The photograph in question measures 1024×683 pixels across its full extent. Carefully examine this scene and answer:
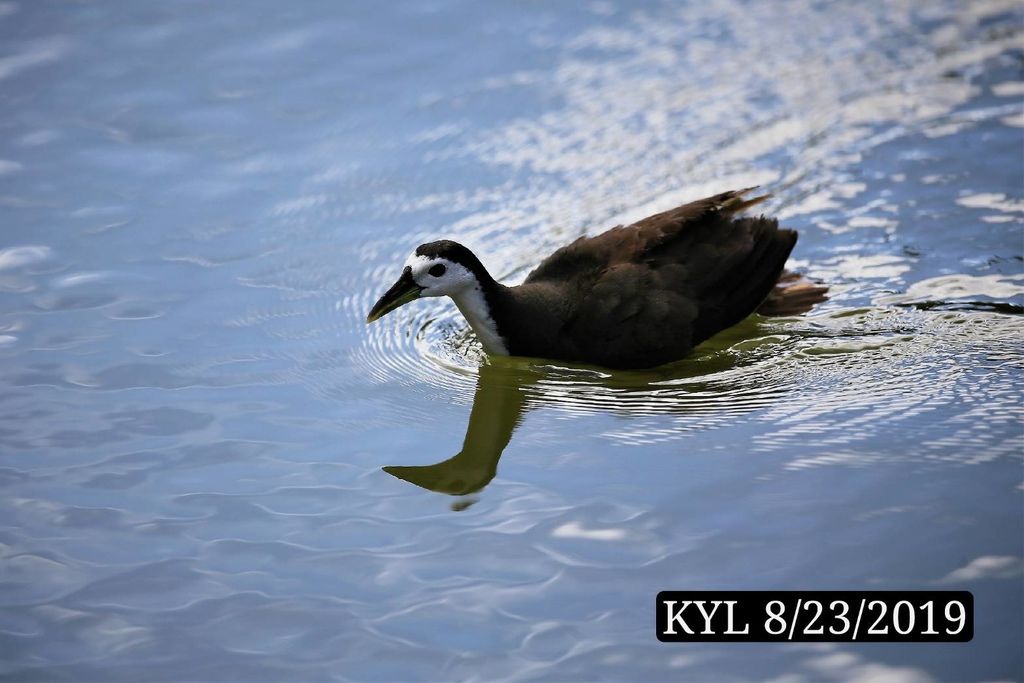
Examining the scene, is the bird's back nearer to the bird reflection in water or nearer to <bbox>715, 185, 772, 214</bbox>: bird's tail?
<bbox>715, 185, 772, 214</bbox>: bird's tail

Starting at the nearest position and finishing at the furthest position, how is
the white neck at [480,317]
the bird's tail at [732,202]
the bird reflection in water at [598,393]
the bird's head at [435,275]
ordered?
1. the bird reflection in water at [598,393]
2. the bird's head at [435,275]
3. the white neck at [480,317]
4. the bird's tail at [732,202]

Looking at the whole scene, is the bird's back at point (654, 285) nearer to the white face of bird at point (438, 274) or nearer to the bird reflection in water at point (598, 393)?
the bird reflection in water at point (598, 393)

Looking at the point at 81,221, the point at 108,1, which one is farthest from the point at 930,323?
the point at 108,1

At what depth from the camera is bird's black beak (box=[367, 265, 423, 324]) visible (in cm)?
674

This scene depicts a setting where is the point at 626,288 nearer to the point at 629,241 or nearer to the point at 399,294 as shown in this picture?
the point at 629,241

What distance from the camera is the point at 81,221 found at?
816 cm

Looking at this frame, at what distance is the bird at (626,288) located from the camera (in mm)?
6742

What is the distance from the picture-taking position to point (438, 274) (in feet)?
22.1

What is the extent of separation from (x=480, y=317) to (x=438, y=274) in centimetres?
34

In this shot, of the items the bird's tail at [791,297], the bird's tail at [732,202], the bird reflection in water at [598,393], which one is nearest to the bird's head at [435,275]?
the bird reflection in water at [598,393]

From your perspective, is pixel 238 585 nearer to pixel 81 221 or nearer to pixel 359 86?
pixel 81 221

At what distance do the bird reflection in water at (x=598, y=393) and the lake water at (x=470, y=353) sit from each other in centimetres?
3

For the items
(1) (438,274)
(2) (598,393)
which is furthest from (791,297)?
(1) (438,274)

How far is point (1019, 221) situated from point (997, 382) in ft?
6.83
